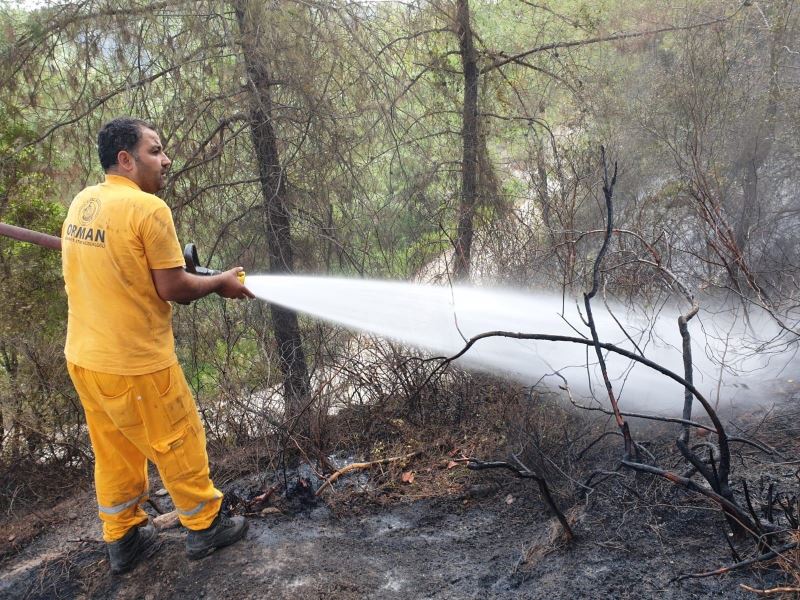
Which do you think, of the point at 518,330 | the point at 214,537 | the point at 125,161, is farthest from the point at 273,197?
the point at 214,537

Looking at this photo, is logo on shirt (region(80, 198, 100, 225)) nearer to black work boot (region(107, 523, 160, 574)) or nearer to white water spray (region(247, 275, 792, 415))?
black work boot (region(107, 523, 160, 574))

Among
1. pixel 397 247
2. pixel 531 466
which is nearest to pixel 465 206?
pixel 397 247

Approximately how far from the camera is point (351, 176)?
20.0 ft

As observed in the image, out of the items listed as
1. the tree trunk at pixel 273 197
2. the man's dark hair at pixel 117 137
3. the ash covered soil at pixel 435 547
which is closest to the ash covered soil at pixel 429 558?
the ash covered soil at pixel 435 547

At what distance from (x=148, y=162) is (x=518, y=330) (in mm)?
3158

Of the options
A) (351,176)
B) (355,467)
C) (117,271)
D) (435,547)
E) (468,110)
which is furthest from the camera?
(468,110)

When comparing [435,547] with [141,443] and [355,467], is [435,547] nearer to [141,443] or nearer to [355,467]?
[355,467]

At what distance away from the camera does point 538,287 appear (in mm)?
5410

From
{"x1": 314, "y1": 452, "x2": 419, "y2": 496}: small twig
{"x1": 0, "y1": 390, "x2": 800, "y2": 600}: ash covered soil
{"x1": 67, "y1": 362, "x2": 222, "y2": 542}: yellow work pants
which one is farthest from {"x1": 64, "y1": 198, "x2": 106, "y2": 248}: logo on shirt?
{"x1": 314, "y1": 452, "x2": 419, "y2": 496}: small twig

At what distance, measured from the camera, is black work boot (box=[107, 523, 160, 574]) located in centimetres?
310

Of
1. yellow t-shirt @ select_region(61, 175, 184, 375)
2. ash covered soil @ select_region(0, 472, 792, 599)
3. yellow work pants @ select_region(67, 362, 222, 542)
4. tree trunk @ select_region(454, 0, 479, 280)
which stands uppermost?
tree trunk @ select_region(454, 0, 479, 280)

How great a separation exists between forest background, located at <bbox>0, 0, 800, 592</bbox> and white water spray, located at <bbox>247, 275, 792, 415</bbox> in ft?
0.68

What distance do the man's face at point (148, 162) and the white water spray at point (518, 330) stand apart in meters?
1.64

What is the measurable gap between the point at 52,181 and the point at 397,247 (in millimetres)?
3542
